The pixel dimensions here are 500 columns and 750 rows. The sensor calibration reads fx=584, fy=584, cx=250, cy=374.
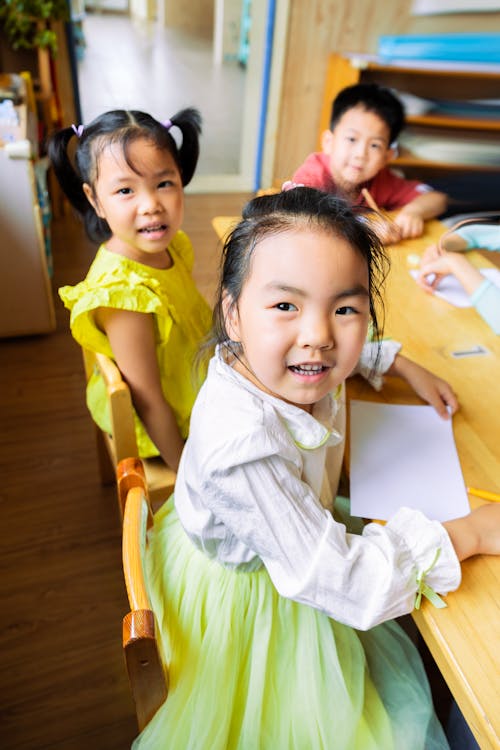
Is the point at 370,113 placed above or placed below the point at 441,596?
above

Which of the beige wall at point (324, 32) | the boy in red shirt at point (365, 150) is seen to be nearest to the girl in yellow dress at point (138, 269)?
the boy in red shirt at point (365, 150)

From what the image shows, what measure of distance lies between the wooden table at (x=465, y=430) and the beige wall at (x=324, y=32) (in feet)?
6.88

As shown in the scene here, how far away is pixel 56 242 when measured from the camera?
117 inches

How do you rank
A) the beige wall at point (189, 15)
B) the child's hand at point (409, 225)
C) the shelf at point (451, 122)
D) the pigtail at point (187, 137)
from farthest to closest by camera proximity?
1. the beige wall at point (189, 15)
2. the shelf at point (451, 122)
3. the child's hand at point (409, 225)
4. the pigtail at point (187, 137)

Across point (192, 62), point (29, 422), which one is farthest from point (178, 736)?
point (192, 62)

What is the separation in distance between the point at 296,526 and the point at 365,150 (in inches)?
48.3

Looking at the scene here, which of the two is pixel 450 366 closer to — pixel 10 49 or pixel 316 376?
pixel 316 376

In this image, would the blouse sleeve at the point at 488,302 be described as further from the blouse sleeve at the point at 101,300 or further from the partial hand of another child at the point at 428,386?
the blouse sleeve at the point at 101,300

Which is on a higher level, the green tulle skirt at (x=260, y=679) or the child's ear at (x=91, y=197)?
the child's ear at (x=91, y=197)

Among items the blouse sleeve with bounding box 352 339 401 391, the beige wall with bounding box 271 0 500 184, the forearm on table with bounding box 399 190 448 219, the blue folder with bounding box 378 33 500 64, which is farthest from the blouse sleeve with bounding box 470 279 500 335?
the blue folder with bounding box 378 33 500 64

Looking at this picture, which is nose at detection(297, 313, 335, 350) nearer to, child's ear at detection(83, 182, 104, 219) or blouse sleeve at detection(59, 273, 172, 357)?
blouse sleeve at detection(59, 273, 172, 357)

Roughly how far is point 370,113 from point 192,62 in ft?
14.2

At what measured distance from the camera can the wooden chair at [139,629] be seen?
0.62 meters

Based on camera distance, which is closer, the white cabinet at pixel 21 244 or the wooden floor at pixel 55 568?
the wooden floor at pixel 55 568
